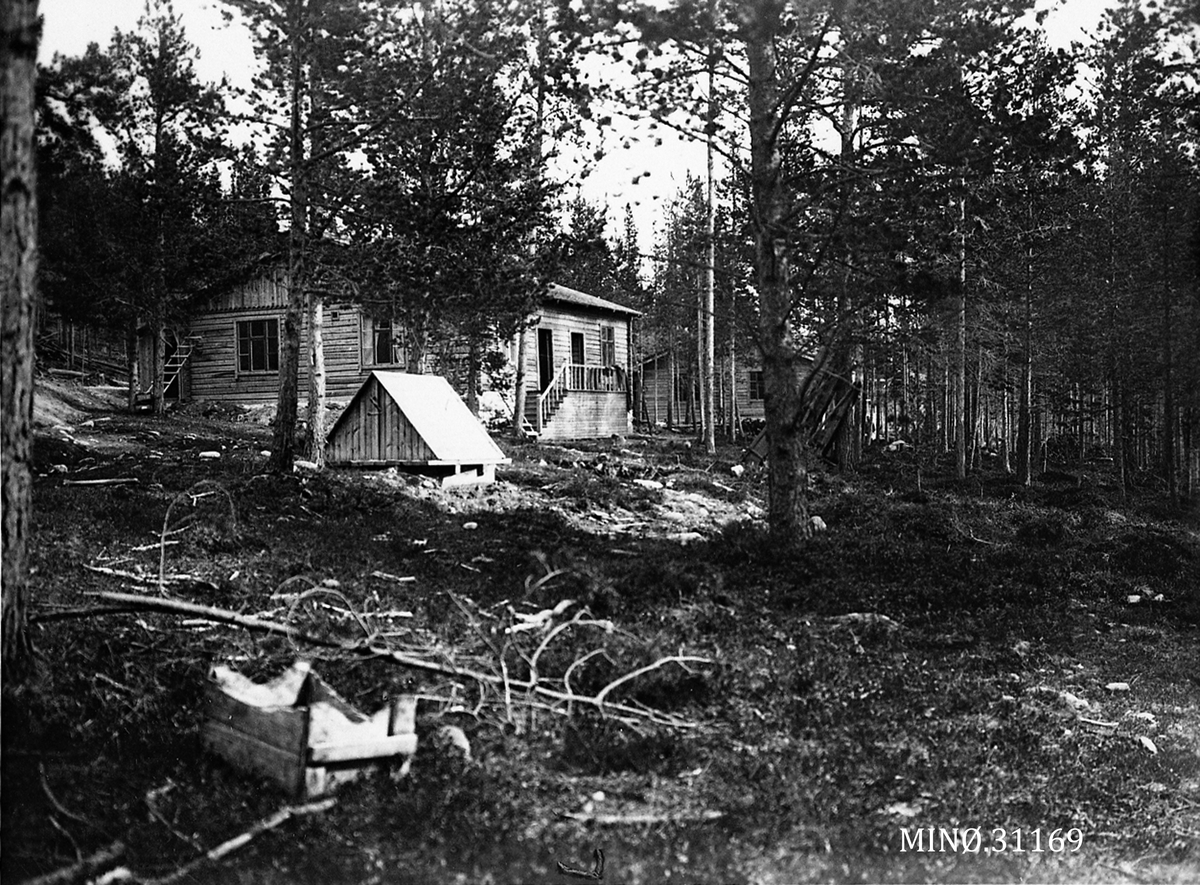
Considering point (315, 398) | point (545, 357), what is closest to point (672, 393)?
point (545, 357)

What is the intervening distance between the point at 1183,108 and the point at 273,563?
44.9 feet

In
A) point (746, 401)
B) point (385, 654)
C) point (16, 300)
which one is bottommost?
point (385, 654)

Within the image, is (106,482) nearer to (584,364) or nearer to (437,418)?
(437,418)

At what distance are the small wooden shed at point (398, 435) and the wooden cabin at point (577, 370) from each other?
12085mm

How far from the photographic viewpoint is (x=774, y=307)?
11312 mm

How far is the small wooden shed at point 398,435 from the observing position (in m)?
14.7

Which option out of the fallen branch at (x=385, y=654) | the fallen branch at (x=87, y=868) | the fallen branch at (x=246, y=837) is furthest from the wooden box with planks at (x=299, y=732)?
the fallen branch at (x=87, y=868)

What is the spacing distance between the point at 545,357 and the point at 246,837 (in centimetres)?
2837

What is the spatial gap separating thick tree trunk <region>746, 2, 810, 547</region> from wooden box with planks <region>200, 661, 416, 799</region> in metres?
6.98

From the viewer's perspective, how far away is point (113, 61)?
19.2 feet

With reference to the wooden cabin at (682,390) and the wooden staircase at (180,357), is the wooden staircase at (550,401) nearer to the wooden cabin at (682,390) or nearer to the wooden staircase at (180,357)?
the wooden staircase at (180,357)

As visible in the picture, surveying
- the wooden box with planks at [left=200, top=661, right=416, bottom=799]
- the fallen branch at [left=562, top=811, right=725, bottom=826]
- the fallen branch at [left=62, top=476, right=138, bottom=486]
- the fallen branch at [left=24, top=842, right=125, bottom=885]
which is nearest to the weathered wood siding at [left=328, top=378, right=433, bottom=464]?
the fallen branch at [left=62, top=476, right=138, bottom=486]

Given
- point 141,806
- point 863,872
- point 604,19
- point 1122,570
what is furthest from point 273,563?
point 1122,570

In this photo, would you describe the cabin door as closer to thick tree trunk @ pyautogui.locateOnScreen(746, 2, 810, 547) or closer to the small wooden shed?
the small wooden shed
